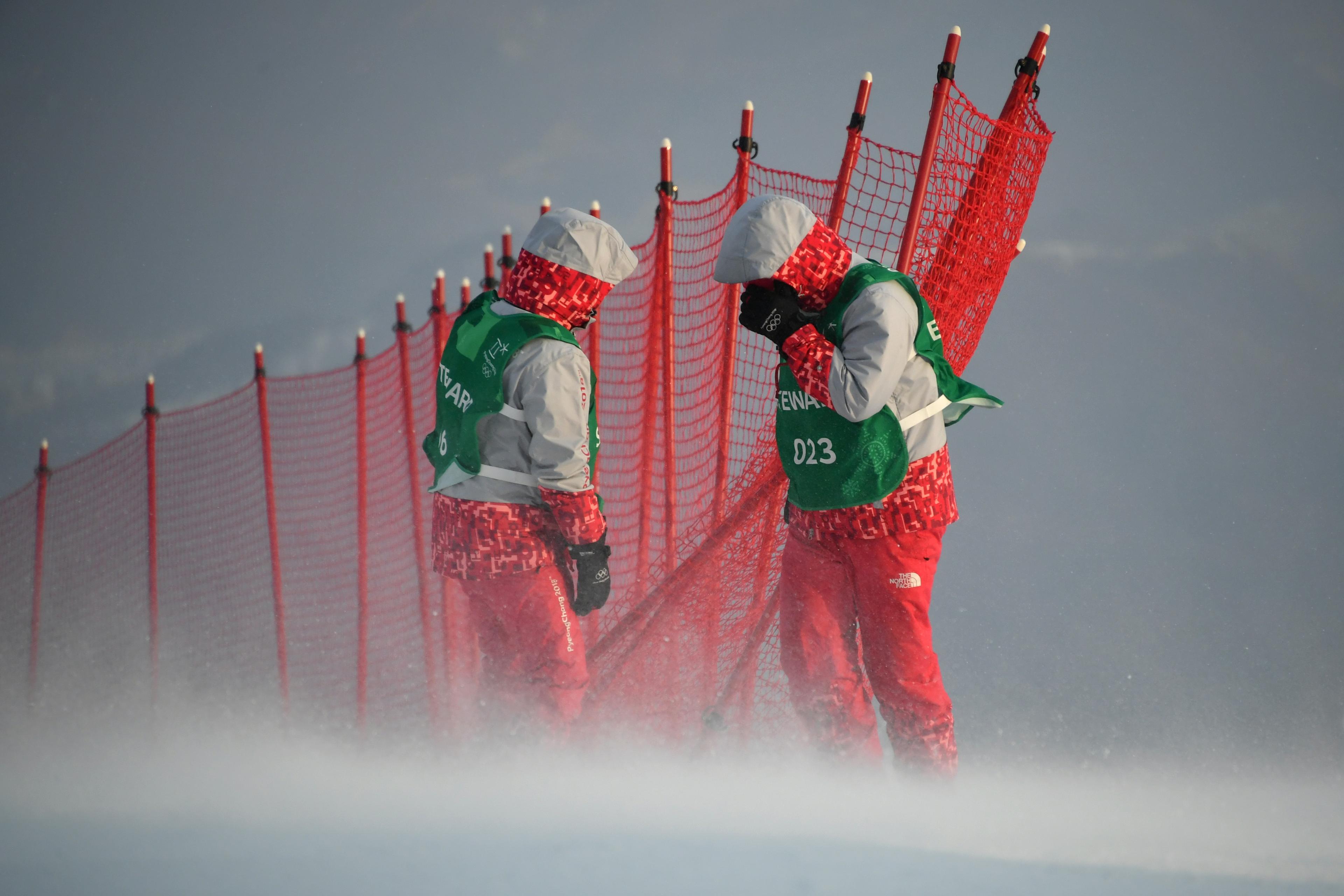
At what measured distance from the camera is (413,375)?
3984 millimetres

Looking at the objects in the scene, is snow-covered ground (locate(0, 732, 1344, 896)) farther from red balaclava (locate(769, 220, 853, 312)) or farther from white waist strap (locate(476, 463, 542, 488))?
red balaclava (locate(769, 220, 853, 312))

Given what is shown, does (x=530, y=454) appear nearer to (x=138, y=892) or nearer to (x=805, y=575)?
(x=805, y=575)

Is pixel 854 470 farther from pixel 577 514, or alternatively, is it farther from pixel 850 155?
pixel 850 155

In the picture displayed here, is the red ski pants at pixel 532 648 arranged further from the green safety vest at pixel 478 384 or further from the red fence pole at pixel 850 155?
the red fence pole at pixel 850 155

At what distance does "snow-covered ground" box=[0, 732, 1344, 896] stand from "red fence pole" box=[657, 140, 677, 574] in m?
0.86

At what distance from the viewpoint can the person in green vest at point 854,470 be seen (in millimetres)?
2012

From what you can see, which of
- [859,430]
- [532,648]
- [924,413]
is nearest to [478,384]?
[532,648]

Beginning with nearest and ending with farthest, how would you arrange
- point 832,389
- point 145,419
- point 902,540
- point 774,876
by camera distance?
point 774,876, point 832,389, point 902,540, point 145,419

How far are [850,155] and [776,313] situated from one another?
35.4 inches

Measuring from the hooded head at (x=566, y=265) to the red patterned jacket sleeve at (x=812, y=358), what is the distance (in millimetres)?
570

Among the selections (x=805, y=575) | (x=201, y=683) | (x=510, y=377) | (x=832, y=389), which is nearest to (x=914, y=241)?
(x=832, y=389)

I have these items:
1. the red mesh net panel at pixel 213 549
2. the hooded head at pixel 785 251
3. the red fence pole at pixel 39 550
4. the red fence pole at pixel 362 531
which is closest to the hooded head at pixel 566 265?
the hooded head at pixel 785 251

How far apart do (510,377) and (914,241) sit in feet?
3.87

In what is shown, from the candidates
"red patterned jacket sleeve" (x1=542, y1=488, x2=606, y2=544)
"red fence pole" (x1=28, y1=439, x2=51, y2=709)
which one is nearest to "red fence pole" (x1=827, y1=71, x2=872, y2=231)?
"red patterned jacket sleeve" (x1=542, y1=488, x2=606, y2=544)
